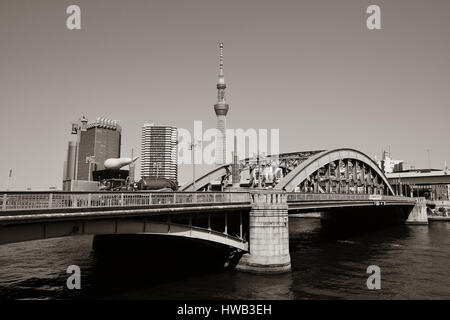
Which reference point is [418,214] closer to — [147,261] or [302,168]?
[302,168]

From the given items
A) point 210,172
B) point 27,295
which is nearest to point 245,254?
point 27,295

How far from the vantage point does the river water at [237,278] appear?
25.5 metres

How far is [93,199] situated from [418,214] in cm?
9273

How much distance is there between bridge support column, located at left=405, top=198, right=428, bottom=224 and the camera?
89.9 m

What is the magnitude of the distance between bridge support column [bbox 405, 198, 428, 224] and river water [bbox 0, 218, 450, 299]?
1966 inches

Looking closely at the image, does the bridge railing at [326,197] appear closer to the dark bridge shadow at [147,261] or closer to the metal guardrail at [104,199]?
the metal guardrail at [104,199]

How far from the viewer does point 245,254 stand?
105 ft

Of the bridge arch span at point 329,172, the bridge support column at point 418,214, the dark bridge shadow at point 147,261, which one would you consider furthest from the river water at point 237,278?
the bridge support column at point 418,214

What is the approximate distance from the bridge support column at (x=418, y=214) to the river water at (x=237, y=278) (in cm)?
4994

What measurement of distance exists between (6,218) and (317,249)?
39.9 metres

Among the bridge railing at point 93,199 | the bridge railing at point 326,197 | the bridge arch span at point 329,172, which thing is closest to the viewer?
the bridge railing at point 93,199

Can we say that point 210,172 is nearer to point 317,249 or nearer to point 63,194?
point 317,249

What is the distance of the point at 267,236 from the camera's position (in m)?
31.3

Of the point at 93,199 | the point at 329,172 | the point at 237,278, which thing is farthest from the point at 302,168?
the point at 93,199
